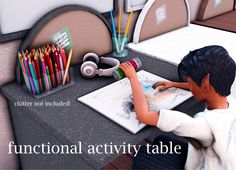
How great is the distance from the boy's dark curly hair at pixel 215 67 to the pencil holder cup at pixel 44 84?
1.30ft

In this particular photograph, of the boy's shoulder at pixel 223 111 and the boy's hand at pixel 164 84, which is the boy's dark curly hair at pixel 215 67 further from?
the boy's hand at pixel 164 84

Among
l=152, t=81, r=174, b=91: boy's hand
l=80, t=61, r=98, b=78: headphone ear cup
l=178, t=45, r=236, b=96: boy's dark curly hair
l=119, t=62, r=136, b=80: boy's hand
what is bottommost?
l=152, t=81, r=174, b=91: boy's hand

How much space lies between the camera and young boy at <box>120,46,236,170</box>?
25.1 inches

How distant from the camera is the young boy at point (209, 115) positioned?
2.09 ft

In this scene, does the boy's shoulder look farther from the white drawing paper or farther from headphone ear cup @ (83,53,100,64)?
headphone ear cup @ (83,53,100,64)

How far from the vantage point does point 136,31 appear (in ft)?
4.00

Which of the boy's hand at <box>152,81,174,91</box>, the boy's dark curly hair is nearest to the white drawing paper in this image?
the boy's hand at <box>152,81,174,91</box>

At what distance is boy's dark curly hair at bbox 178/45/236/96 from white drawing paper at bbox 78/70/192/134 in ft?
0.42

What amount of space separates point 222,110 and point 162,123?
0.16 meters

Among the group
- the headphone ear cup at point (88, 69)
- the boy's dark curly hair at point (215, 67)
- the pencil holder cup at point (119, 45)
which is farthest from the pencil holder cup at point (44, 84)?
the boy's dark curly hair at point (215, 67)

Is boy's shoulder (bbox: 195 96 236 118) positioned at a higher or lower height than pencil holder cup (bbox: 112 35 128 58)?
lower

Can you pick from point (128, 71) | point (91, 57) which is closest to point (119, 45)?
point (91, 57)

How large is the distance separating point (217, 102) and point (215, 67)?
98 millimetres

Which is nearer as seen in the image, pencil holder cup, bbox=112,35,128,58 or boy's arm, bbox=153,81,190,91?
boy's arm, bbox=153,81,190,91
